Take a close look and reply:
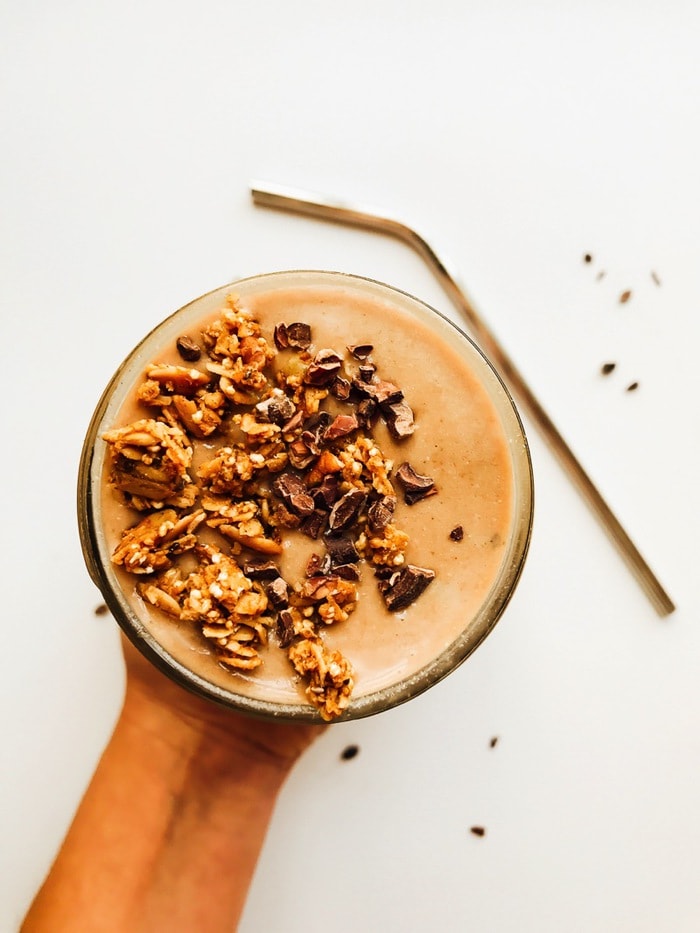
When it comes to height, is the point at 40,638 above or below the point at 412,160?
below

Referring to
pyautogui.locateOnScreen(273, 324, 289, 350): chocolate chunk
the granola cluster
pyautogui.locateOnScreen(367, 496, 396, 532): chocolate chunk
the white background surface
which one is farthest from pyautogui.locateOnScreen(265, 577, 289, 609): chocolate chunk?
the white background surface

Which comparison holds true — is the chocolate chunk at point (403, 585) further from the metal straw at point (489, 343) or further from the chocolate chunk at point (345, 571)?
the metal straw at point (489, 343)

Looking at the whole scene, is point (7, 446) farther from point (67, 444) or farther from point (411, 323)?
point (411, 323)

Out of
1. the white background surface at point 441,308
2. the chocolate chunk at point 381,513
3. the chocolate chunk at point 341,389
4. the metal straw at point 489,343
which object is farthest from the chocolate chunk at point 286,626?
the metal straw at point 489,343

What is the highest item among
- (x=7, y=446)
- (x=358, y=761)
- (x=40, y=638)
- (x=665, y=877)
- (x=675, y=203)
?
(x=675, y=203)

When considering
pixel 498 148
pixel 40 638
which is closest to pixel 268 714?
pixel 40 638

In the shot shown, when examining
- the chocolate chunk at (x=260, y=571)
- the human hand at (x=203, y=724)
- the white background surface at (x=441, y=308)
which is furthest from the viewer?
the white background surface at (x=441, y=308)

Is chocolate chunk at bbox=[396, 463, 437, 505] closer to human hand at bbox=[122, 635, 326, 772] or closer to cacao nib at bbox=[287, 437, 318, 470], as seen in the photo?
cacao nib at bbox=[287, 437, 318, 470]
